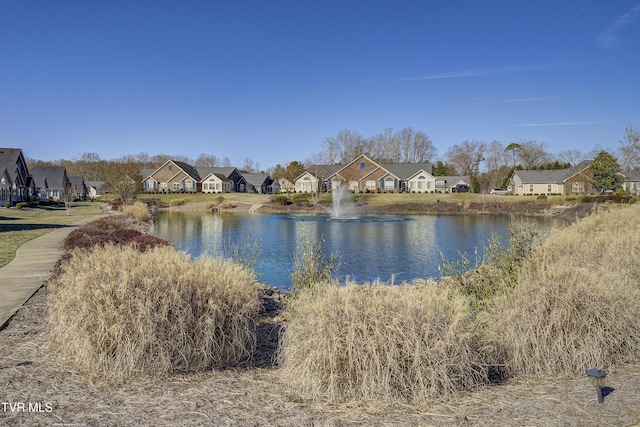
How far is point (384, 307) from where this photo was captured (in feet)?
17.9

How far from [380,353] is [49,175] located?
259ft

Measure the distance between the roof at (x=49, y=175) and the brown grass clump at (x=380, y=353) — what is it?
75934mm

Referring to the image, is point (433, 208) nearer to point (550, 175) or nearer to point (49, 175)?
point (550, 175)

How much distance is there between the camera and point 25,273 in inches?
462

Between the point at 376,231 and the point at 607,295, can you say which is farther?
the point at 376,231

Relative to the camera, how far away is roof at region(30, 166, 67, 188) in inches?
2798

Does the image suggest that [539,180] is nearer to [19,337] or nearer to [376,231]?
[376,231]

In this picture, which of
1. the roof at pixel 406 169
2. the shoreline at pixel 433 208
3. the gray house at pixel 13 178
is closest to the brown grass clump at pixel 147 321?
the gray house at pixel 13 178

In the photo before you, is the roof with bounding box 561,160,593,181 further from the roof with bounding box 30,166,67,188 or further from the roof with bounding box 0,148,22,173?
the roof with bounding box 30,166,67,188

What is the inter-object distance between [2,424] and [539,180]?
8311cm

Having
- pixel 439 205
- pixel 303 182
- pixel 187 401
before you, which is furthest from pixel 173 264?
pixel 303 182

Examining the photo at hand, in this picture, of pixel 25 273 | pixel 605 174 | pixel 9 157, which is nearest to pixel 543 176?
pixel 605 174

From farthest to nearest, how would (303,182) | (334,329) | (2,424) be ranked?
(303,182)
(334,329)
(2,424)

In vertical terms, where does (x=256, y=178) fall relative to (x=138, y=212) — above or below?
above
